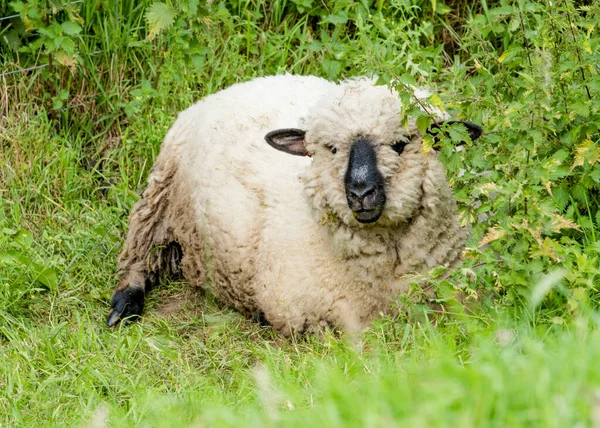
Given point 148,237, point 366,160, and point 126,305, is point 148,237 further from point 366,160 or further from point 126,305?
point 366,160

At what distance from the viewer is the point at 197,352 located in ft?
15.7

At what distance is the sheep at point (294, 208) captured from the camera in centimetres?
424

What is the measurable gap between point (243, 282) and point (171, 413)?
1.73 metres

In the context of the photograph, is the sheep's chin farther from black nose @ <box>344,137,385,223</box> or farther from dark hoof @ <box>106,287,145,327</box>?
dark hoof @ <box>106,287,145,327</box>

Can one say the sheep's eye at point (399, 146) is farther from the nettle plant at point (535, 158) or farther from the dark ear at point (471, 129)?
the nettle plant at point (535, 158)

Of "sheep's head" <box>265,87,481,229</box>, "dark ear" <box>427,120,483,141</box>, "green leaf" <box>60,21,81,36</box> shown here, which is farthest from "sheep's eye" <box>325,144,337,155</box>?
"green leaf" <box>60,21,81,36</box>

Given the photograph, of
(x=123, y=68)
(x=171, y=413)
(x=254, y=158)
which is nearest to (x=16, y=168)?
(x=123, y=68)

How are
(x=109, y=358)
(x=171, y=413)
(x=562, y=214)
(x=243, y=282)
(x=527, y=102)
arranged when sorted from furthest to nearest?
(x=243, y=282)
(x=109, y=358)
(x=562, y=214)
(x=527, y=102)
(x=171, y=413)

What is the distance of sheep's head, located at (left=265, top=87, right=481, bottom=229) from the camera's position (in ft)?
13.5

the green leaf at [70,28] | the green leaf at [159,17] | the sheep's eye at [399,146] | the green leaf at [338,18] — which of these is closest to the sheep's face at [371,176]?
the sheep's eye at [399,146]

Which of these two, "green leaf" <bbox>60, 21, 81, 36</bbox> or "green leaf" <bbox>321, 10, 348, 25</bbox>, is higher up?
"green leaf" <bbox>321, 10, 348, 25</bbox>

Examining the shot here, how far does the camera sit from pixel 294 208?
4.77 m

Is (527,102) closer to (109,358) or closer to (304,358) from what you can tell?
(304,358)

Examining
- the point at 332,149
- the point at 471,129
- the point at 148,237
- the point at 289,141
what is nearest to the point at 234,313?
the point at 148,237
